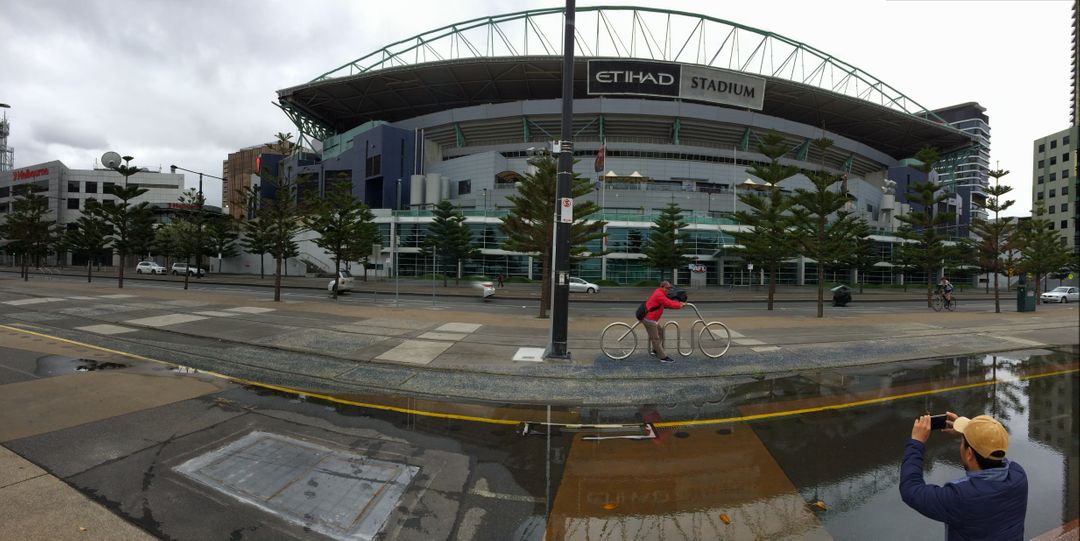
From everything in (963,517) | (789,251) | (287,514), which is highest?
(789,251)

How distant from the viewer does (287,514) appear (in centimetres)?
375

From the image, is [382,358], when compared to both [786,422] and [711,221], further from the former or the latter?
[711,221]

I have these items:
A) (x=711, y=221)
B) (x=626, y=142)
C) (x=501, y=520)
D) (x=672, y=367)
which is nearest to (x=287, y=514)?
(x=501, y=520)

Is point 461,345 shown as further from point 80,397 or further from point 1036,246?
point 1036,246

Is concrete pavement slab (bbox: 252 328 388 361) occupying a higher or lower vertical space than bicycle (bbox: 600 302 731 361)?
lower

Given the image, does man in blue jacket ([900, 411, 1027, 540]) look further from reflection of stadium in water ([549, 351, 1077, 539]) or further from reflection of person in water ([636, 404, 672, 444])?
reflection of person in water ([636, 404, 672, 444])

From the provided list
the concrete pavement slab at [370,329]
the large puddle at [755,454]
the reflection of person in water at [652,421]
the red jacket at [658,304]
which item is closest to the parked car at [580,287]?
the concrete pavement slab at [370,329]

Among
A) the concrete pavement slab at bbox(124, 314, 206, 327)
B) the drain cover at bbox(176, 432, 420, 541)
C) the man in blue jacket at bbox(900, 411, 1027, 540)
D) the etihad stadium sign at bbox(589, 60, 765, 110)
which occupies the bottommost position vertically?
the drain cover at bbox(176, 432, 420, 541)

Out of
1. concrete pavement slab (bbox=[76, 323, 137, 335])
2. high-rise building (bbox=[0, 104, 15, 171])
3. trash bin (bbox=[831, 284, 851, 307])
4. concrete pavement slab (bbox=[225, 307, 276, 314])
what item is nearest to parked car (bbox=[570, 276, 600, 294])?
trash bin (bbox=[831, 284, 851, 307])

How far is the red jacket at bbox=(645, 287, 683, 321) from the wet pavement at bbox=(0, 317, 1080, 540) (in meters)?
1.93

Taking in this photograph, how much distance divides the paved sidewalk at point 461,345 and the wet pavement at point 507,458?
2.75 feet

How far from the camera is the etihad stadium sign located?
1919 inches

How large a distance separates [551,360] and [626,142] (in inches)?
2059

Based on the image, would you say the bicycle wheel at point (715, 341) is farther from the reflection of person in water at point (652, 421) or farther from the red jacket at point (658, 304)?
the reflection of person in water at point (652, 421)
